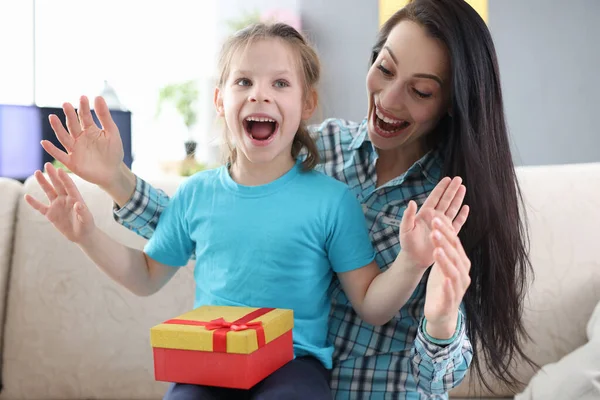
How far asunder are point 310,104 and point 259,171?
188mm

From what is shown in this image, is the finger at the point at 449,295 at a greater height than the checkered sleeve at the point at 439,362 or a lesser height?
greater

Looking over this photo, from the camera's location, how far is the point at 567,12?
4.42 metres

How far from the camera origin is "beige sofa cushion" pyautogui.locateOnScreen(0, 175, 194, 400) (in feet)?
6.10

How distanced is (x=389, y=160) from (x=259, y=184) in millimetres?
352

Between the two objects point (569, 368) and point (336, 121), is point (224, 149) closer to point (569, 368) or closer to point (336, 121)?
point (336, 121)

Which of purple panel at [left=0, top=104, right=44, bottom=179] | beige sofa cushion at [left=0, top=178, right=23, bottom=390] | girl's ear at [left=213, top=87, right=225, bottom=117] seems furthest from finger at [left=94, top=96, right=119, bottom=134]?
purple panel at [left=0, top=104, right=44, bottom=179]

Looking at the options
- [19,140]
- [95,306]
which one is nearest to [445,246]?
[95,306]

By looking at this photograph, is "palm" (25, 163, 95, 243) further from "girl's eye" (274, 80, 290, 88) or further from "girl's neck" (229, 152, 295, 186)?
"girl's eye" (274, 80, 290, 88)

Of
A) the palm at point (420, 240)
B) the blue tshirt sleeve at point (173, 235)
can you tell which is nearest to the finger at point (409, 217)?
the palm at point (420, 240)

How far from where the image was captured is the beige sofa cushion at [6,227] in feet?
6.21

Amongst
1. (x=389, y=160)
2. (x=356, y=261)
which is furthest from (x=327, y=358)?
(x=389, y=160)

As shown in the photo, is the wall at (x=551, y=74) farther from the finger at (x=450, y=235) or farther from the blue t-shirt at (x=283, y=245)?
the finger at (x=450, y=235)

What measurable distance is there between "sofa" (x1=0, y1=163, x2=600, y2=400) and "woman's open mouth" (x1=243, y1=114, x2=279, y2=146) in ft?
2.26

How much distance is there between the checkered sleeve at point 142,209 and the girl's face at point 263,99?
0.73ft
